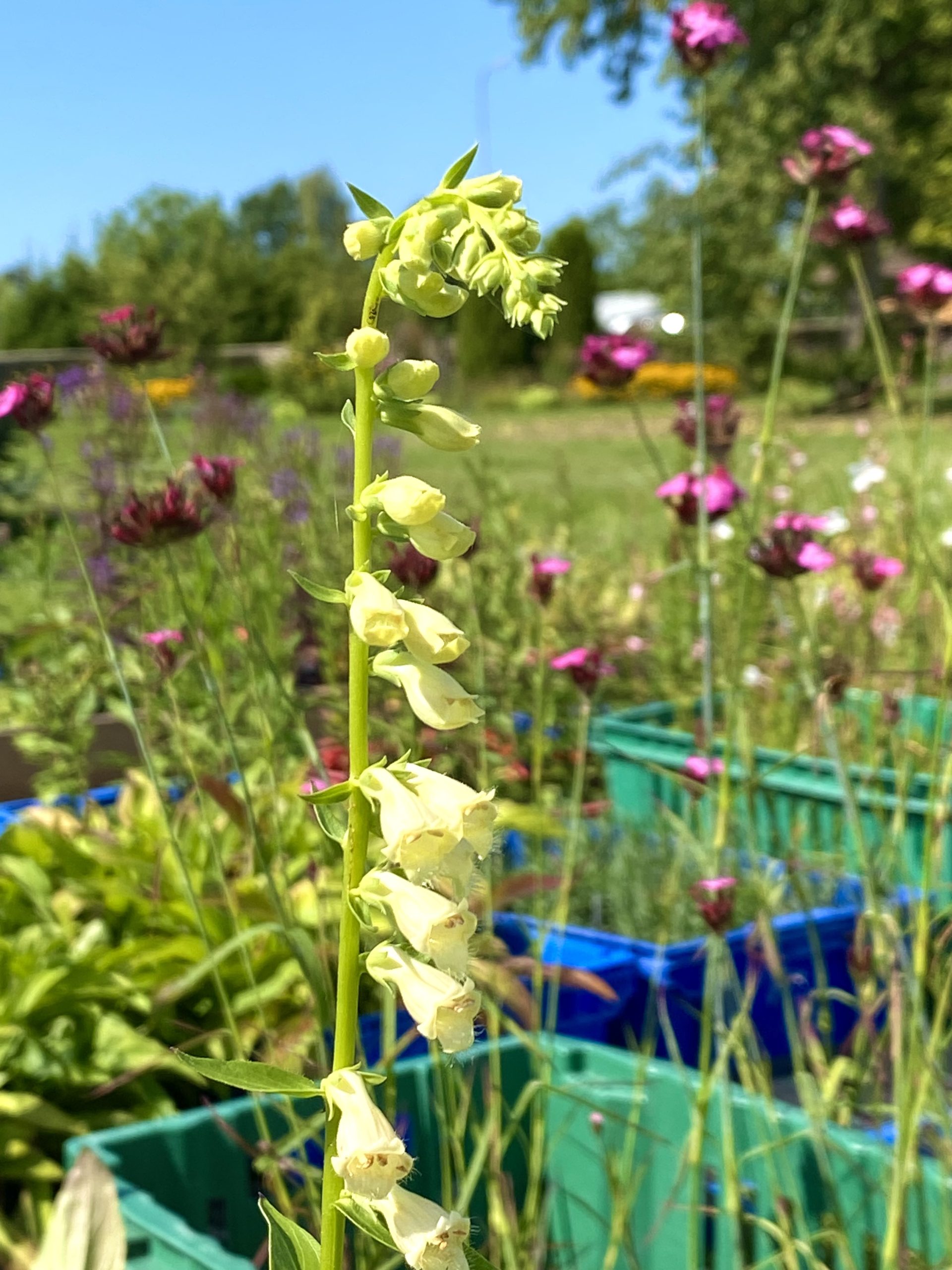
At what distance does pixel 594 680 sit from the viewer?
156 cm

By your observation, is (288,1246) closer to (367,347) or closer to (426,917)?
(426,917)

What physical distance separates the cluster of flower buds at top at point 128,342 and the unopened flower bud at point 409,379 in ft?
3.02

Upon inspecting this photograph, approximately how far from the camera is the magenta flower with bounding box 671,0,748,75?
5.04ft

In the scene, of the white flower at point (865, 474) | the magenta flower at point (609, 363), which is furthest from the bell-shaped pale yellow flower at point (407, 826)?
the white flower at point (865, 474)

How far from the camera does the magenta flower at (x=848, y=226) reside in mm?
1648

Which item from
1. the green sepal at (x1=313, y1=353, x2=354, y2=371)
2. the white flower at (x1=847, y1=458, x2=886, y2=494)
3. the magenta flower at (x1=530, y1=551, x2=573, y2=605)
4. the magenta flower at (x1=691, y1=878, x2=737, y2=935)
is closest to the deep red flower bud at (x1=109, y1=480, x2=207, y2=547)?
the magenta flower at (x1=530, y1=551, x2=573, y2=605)

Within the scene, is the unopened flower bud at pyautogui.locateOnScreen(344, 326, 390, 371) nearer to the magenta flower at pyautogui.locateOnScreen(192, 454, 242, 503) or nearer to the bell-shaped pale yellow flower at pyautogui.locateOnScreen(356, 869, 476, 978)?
the bell-shaped pale yellow flower at pyautogui.locateOnScreen(356, 869, 476, 978)

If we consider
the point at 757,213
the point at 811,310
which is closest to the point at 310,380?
the point at 757,213

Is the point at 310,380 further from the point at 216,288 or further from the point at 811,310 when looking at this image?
the point at 216,288

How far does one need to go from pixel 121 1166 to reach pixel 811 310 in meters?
25.4

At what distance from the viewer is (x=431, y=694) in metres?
0.55

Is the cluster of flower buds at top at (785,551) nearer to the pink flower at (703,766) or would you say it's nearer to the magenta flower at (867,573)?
the pink flower at (703,766)

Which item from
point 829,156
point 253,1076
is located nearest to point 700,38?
point 829,156

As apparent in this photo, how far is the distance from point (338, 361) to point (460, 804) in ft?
0.61
